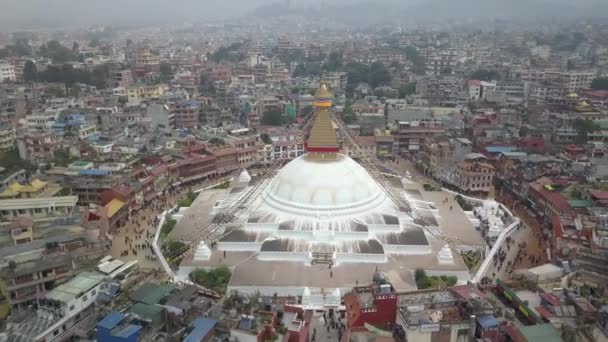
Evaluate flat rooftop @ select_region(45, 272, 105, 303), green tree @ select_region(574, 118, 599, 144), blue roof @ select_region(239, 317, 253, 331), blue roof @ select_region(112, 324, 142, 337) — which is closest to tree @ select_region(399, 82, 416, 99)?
green tree @ select_region(574, 118, 599, 144)

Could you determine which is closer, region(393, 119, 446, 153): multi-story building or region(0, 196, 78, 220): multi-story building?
region(0, 196, 78, 220): multi-story building

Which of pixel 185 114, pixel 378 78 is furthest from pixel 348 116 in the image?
pixel 378 78

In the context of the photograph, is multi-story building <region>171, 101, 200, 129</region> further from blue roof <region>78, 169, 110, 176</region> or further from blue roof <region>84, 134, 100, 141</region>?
blue roof <region>78, 169, 110, 176</region>

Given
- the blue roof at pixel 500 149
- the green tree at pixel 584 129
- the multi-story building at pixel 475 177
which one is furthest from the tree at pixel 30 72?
the green tree at pixel 584 129

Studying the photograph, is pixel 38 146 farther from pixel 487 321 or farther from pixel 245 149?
pixel 487 321

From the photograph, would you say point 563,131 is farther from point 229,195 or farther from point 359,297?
point 359,297

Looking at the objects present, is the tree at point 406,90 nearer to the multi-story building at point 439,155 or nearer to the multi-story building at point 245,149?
the multi-story building at point 439,155
